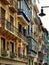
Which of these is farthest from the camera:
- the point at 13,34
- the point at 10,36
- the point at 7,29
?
the point at 10,36

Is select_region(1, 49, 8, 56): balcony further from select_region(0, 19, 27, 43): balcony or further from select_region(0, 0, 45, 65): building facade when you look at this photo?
select_region(0, 19, 27, 43): balcony

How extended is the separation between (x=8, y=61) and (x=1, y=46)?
1.79 m

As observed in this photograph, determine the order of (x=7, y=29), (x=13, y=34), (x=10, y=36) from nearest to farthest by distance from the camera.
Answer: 1. (x=7, y=29)
2. (x=13, y=34)
3. (x=10, y=36)

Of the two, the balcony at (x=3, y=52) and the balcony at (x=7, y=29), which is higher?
the balcony at (x=7, y=29)

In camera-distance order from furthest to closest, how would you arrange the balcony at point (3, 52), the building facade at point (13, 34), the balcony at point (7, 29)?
1. the building facade at point (13, 34)
2. the balcony at point (3, 52)
3. the balcony at point (7, 29)

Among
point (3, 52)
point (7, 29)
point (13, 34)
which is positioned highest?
point (7, 29)

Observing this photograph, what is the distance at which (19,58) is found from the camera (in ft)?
106

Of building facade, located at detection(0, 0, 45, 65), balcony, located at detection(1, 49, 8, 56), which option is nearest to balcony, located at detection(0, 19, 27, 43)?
building facade, located at detection(0, 0, 45, 65)

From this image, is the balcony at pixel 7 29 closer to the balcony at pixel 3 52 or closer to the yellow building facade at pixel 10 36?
the yellow building facade at pixel 10 36

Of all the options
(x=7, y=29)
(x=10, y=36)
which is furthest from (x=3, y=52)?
(x=10, y=36)

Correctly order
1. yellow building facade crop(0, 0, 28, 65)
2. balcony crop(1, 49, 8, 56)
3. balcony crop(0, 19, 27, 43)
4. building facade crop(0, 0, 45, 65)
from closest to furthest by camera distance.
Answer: balcony crop(0, 19, 27, 43) < balcony crop(1, 49, 8, 56) < yellow building facade crop(0, 0, 28, 65) < building facade crop(0, 0, 45, 65)

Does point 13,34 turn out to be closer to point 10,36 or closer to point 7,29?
point 10,36

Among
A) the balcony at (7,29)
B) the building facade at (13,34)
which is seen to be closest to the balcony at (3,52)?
the building facade at (13,34)

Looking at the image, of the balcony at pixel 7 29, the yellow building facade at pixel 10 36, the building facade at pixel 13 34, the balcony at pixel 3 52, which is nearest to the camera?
the balcony at pixel 7 29
